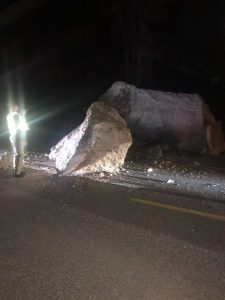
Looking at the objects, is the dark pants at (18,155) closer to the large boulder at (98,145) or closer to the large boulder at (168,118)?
the large boulder at (98,145)

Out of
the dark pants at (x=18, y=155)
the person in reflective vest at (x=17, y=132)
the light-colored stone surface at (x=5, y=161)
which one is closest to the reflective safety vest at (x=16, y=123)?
the person in reflective vest at (x=17, y=132)

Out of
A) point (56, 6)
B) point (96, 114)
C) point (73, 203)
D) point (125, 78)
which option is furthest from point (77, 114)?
point (73, 203)

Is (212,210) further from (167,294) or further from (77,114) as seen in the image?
(77,114)

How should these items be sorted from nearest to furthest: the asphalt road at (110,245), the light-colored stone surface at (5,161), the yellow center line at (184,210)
Answer: the asphalt road at (110,245), the yellow center line at (184,210), the light-colored stone surface at (5,161)

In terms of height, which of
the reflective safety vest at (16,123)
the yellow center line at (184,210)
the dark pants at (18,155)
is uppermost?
the reflective safety vest at (16,123)

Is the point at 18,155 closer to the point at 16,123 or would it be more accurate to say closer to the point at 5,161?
the point at 16,123

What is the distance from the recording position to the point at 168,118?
14500mm

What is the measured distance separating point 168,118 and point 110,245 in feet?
29.1

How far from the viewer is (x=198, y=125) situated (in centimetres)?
1392

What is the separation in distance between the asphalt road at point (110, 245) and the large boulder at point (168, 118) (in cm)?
545

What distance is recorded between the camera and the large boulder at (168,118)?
1391cm

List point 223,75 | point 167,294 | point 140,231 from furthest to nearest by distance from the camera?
point 223,75, point 140,231, point 167,294

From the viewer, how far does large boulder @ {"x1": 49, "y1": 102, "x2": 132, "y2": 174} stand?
11.0 meters

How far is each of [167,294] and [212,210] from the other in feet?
9.95
